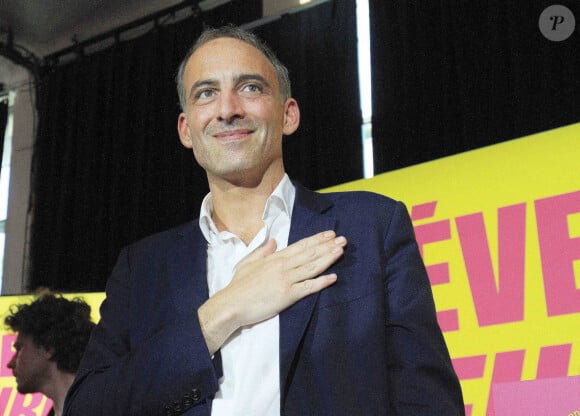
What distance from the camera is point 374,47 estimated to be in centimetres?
442

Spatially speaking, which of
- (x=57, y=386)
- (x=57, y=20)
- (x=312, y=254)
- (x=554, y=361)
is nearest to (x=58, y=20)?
(x=57, y=20)

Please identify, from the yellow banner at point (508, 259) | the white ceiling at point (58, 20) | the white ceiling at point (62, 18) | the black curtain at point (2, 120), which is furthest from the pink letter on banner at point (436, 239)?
the black curtain at point (2, 120)

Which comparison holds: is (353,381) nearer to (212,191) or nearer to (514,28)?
(212,191)

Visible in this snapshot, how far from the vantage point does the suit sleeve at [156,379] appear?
1016 millimetres

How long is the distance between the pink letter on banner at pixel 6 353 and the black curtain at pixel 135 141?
1.67 meters

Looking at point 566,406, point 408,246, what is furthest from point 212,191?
point 566,406

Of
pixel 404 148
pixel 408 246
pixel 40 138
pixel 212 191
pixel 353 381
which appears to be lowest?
pixel 353 381

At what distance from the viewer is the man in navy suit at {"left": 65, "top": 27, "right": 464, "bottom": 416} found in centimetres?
101

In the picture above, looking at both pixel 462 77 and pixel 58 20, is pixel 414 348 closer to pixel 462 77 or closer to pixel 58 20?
pixel 462 77

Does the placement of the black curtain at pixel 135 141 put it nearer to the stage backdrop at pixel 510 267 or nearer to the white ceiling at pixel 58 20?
the white ceiling at pixel 58 20

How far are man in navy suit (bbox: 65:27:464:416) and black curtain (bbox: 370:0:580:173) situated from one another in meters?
2.82

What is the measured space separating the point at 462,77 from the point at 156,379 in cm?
330

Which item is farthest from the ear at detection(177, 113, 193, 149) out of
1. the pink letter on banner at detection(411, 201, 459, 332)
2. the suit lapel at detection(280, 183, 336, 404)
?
the pink letter on banner at detection(411, 201, 459, 332)

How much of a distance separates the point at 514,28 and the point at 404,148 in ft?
2.65
